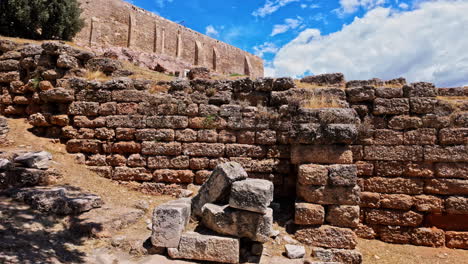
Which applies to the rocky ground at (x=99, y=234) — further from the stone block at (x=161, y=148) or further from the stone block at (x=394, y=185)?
the stone block at (x=394, y=185)

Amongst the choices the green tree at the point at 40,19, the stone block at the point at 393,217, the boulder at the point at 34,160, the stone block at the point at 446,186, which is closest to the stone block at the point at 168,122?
the boulder at the point at 34,160

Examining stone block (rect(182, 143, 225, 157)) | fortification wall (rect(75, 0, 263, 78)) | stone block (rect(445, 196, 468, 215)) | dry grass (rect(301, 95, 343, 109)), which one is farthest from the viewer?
fortification wall (rect(75, 0, 263, 78))

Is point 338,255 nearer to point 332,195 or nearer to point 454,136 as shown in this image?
point 332,195

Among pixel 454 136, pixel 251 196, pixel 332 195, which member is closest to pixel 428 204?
pixel 454 136

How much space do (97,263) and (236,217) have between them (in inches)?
79.4

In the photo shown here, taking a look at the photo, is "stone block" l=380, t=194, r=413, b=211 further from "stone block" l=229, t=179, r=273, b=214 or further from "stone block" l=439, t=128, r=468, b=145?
"stone block" l=229, t=179, r=273, b=214

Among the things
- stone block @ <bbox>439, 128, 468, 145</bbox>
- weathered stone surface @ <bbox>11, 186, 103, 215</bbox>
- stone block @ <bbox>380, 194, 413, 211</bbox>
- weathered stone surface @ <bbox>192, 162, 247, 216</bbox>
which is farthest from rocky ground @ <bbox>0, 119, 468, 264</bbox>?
stone block @ <bbox>439, 128, 468, 145</bbox>

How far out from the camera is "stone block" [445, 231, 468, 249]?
5.48 metres

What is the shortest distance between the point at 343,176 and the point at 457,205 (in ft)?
8.49

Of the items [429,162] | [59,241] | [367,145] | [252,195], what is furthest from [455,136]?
[59,241]

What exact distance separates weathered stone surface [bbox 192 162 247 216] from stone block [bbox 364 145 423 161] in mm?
2944

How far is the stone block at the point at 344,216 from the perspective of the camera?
4875 millimetres

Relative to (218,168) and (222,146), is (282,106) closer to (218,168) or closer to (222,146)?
(222,146)

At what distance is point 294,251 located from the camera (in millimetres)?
4508
